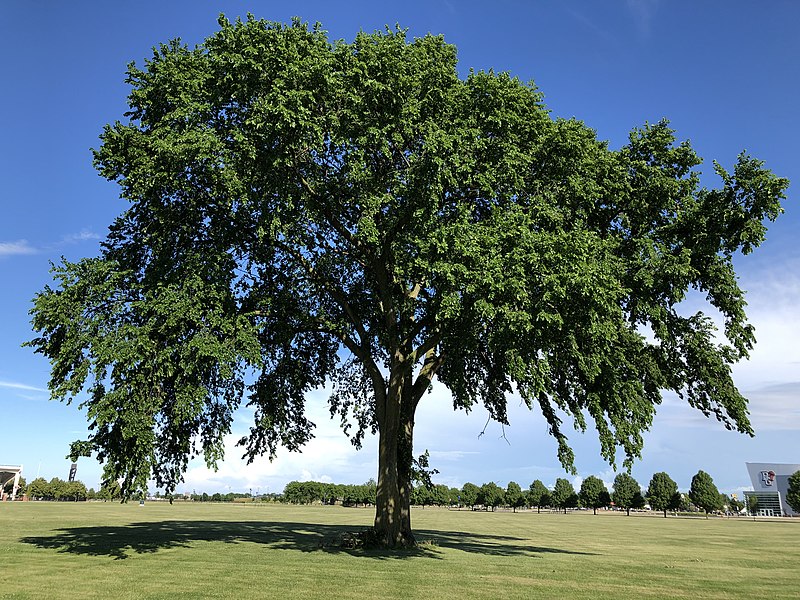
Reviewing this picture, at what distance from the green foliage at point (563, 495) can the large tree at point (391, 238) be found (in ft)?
335

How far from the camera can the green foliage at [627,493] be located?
110m

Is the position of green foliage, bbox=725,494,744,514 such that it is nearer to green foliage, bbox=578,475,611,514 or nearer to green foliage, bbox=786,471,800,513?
Answer: green foliage, bbox=578,475,611,514

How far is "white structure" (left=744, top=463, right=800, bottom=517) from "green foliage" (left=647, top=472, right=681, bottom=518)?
87.6m

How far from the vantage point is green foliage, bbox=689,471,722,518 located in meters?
101

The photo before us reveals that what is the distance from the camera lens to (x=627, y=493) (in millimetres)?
111062

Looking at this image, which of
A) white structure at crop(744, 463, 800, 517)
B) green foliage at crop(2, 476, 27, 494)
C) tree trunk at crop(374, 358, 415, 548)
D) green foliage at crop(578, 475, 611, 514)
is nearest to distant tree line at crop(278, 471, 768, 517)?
green foliage at crop(578, 475, 611, 514)

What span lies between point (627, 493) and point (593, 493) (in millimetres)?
6450

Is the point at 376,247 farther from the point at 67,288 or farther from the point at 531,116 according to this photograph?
the point at 67,288

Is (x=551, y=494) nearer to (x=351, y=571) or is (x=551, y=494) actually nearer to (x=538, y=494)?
(x=538, y=494)

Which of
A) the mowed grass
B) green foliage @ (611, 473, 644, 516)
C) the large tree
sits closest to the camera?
the mowed grass

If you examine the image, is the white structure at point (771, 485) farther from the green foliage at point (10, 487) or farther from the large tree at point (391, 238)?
the green foliage at point (10, 487)

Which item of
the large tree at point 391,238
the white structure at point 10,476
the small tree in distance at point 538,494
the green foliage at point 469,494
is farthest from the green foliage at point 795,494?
the white structure at point 10,476

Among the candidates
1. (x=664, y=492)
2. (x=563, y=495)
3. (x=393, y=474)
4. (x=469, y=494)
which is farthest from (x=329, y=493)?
(x=393, y=474)

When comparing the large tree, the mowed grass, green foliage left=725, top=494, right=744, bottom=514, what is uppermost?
the large tree
